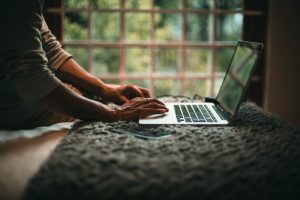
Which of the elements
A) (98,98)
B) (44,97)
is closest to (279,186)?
(44,97)

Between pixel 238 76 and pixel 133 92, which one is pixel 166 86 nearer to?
pixel 133 92

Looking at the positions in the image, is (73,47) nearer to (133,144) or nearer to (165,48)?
(165,48)

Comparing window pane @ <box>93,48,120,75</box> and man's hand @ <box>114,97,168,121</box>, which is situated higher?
window pane @ <box>93,48,120,75</box>

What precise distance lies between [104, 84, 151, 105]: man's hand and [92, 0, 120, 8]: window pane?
102cm

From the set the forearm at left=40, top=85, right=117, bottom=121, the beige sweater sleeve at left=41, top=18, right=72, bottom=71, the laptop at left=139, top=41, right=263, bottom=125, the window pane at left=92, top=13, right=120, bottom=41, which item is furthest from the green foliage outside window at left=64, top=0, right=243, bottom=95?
the forearm at left=40, top=85, right=117, bottom=121

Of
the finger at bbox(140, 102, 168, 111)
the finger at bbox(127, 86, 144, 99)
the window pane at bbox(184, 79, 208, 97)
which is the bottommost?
the window pane at bbox(184, 79, 208, 97)

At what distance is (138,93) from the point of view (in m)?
1.48

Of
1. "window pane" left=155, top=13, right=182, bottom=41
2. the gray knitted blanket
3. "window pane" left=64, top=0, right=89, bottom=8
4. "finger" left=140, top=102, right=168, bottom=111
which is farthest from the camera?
"window pane" left=155, top=13, right=182, bottom=41

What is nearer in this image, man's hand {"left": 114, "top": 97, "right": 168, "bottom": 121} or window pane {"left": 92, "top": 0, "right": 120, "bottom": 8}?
man's hand {"left": 114, "top": 97, "right": 168, "bottom": 121}

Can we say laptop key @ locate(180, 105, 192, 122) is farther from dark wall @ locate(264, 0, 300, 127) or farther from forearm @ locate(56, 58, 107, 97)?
dark wall @ locate(264, 0, 300, 127)

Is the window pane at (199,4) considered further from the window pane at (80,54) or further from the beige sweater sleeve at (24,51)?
the beige sweater sleeve at (24,51)

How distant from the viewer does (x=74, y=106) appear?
1.13 m

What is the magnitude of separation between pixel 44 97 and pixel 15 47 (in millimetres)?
167

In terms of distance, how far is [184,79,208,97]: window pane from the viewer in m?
2.52
